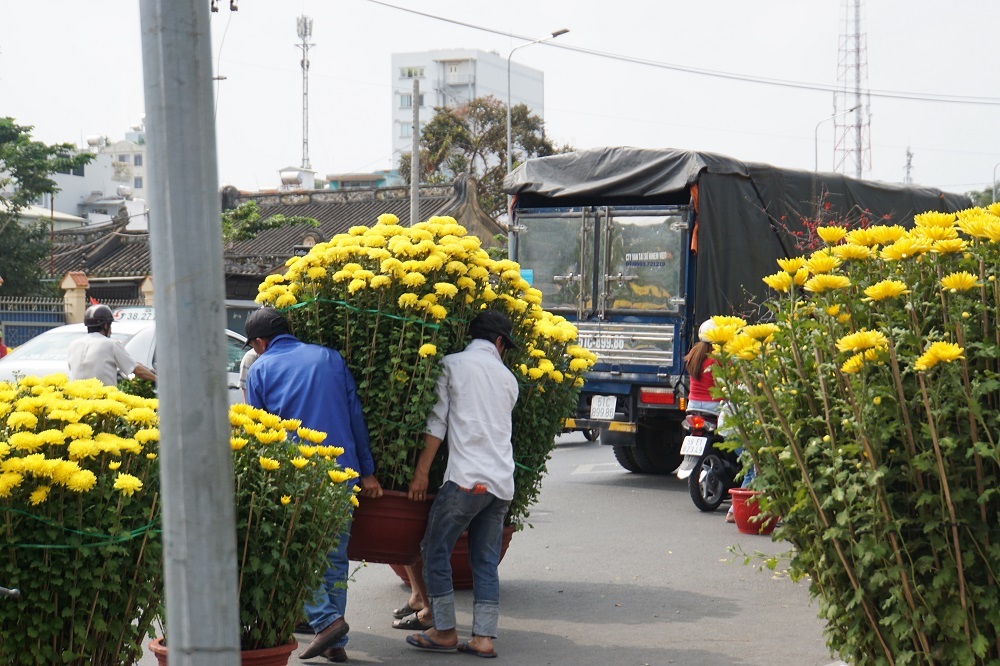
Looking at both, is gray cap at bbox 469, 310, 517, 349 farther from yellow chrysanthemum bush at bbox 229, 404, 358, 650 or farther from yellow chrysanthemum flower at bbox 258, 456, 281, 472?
yellow chrysanthemum flower at bbox 258, 456, 281, 472

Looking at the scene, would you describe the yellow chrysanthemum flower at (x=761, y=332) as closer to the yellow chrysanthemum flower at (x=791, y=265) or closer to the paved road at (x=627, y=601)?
the yellow chrysanthemum flower at (x=791, y=265)

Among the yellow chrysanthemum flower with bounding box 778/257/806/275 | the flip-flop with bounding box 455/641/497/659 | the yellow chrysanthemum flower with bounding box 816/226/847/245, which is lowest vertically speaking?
the flip-flop with bounding box 455/641/497/659

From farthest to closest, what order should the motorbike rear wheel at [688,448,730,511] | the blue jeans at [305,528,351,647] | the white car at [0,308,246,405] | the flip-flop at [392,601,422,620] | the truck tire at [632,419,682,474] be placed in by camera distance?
the truck tire at [632,419,682,474]
the white car at [0,308,246,405]
the motorbike rear wheel at [688,448,730,511]
the flip-flop at [392,601,422,620]
the blue jeans at [305,528,351,647]

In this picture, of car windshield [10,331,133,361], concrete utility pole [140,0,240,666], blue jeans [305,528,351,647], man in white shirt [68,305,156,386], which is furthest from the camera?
car windshield [10,331,133,361]

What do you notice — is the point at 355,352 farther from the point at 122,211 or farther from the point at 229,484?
the point at 122,211

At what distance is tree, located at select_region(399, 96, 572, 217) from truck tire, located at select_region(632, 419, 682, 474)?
2715 cm

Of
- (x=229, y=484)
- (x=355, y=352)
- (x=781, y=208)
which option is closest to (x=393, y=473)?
(x=355, y=352)

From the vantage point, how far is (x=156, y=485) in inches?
165

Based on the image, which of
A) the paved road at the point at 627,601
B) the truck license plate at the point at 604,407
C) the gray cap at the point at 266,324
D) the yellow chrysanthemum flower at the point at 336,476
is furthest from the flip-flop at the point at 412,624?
the truck license plate at the point at 604,407

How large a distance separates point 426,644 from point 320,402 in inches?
54.6

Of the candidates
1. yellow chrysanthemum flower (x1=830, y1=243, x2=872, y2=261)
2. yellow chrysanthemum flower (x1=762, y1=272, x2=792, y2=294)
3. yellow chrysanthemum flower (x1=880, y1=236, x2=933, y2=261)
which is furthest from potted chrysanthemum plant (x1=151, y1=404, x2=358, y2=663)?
yellow chrysanthemum flower (x1=880, y1=236, x2=933, y2=261)

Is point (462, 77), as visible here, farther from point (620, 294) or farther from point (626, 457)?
point (620, 294)

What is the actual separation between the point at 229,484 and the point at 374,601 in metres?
5.08

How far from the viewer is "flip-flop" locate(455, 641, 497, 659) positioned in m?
6.10
